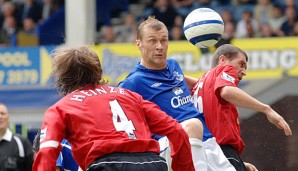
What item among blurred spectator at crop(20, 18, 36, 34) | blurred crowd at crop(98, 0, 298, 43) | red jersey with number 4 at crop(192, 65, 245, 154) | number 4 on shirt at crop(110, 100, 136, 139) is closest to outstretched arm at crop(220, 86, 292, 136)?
red jersey with number 4 at crop(192, 65, 245, 154)

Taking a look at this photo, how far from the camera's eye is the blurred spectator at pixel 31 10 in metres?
19.0

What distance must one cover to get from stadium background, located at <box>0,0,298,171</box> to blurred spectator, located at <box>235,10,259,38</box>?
1.36 metres

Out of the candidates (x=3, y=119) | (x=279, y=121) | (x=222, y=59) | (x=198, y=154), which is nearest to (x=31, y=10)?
(x=3, y=119)

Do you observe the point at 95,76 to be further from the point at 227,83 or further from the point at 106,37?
the point at 106,37

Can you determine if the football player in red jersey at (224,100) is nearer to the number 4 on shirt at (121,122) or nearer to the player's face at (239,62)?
the player's face at (239,62)

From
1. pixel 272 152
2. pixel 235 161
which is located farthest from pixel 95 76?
pixel 272 152

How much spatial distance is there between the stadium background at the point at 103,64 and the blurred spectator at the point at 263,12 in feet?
6.02

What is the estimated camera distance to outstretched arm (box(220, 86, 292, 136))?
6.25m

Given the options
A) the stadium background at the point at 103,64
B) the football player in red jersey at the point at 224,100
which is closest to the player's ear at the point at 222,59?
the football player in red jersey at the point at 224,100

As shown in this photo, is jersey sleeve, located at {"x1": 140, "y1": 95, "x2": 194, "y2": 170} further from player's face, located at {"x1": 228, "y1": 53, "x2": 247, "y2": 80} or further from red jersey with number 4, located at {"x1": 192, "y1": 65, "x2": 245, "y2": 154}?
player's face, located at {"x1": 228, "y1": 53, "x2": 247, "y2": 80}

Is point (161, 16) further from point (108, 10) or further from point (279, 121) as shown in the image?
point (279, 121)

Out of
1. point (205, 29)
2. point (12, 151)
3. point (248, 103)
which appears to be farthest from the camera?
point (12, 151)

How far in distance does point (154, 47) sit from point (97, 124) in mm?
1440

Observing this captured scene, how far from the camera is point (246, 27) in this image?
15852 mm
